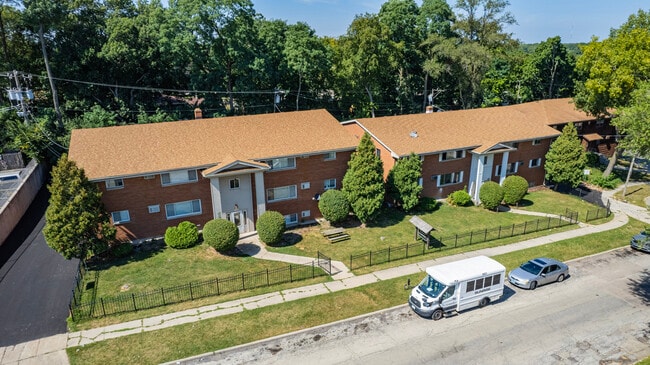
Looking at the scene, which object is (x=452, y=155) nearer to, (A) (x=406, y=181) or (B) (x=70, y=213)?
(A) (x=406, y=181)

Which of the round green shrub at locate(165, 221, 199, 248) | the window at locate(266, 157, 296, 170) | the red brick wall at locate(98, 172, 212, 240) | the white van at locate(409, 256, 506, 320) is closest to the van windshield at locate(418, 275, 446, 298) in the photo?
the white van at locate(409, 256, 506, 320)

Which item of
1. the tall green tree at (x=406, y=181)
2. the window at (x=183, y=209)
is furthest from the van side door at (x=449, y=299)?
the window at (x=183, y=209)

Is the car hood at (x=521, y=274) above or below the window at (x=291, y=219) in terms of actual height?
below

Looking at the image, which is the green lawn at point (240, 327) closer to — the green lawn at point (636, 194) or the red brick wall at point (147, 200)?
the red brick wall at point (147, 200)

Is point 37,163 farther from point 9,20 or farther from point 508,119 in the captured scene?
point 508,119

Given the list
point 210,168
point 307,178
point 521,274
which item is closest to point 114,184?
point 210,168
